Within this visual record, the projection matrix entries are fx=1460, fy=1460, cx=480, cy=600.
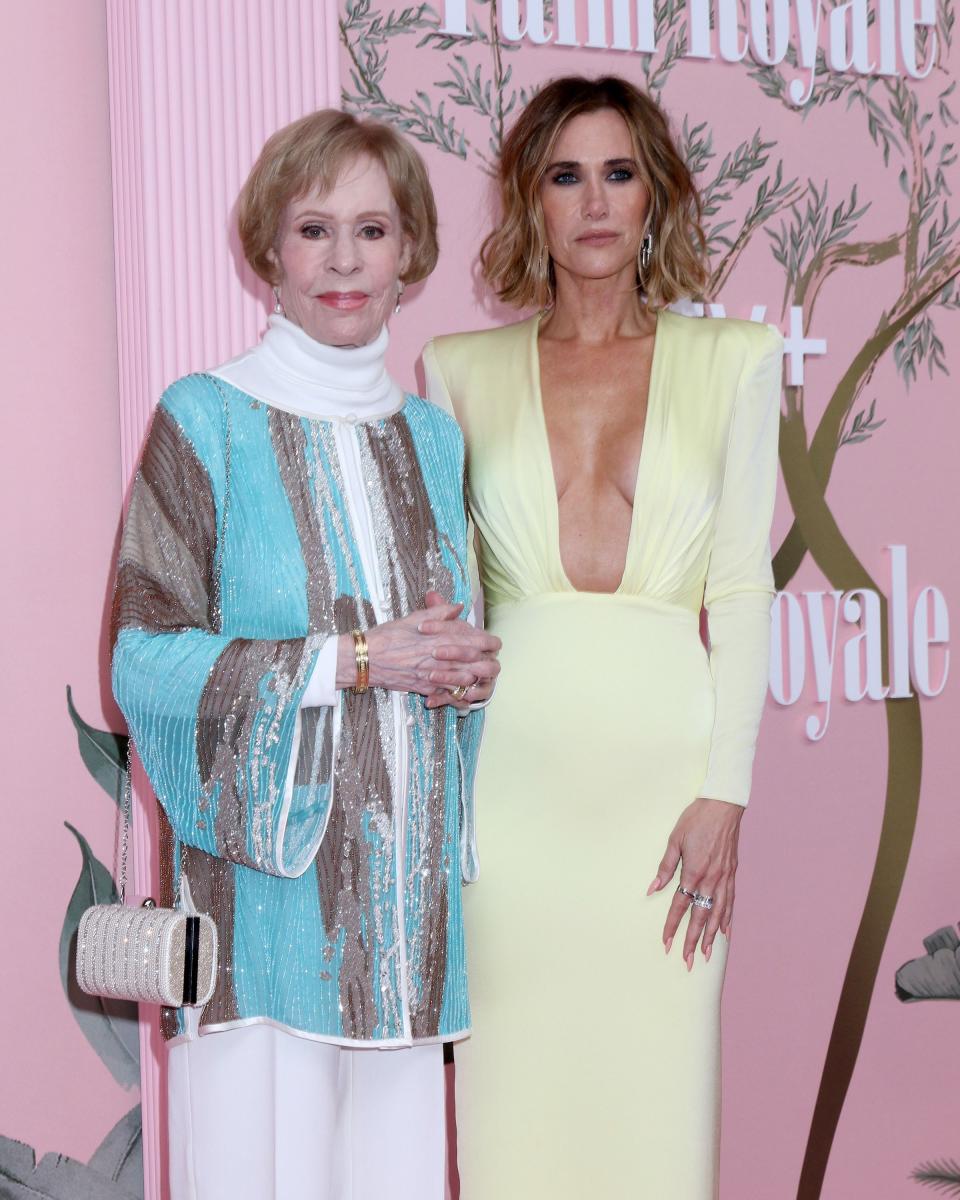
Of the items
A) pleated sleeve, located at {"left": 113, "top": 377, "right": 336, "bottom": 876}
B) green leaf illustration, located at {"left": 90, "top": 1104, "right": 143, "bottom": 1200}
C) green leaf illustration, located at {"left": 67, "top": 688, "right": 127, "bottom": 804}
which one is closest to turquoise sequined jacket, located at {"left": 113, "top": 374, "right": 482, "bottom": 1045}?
pleated sleeve, located at {"left": 113, "top": 377, "right": 336, "bottom": 876}

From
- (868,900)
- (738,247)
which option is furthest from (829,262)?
(868,900)

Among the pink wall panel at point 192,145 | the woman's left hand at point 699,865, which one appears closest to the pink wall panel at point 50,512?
the pink wall panel at point 192,145

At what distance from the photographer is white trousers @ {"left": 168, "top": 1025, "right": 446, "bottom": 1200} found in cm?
178

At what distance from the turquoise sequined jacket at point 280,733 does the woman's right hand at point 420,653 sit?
5 centimetres

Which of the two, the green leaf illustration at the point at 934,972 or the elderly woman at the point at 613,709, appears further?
the green leaf illustration at the point at 934,972

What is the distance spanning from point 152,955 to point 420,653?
48 centimetres

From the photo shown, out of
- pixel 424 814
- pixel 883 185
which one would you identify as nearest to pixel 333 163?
pixel 424 814

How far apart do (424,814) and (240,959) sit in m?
0.29

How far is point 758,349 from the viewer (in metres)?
2.17

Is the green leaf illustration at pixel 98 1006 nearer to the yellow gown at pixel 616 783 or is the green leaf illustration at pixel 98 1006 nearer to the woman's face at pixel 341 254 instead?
the yellow gown at pixel 616 783

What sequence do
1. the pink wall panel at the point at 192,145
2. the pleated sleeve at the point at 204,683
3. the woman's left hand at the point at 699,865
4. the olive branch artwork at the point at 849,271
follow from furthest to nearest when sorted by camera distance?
the olive branch artwork at the point at 849,271
the pink wall panel at the point at 192,145
the woman's left hand at the point at 699,865
the pleated sleeve at the point at 204,683

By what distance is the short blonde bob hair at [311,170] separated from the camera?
1878mm

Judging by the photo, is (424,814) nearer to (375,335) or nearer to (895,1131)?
(375,335)

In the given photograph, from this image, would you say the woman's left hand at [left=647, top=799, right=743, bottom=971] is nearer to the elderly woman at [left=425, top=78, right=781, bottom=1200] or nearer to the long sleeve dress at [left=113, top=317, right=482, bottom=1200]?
the elderly woman at [left=425, top=78, right=781, bottom=1200]
